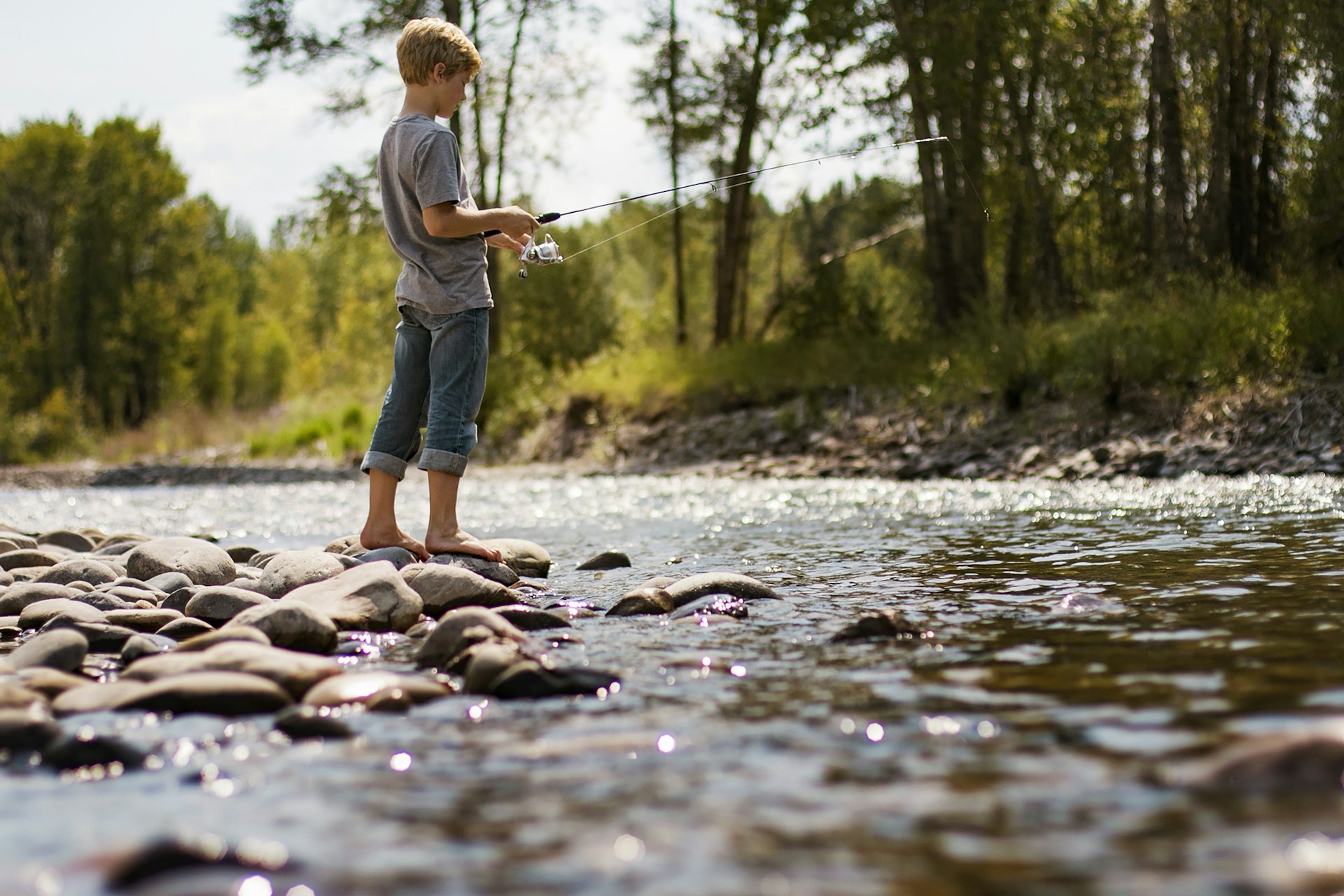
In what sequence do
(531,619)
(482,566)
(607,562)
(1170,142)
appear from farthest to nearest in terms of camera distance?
(1170,142) → (607,562) → (482,566) → (531,619)

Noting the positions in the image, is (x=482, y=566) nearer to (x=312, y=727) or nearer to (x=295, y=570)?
(x=295, y=570)

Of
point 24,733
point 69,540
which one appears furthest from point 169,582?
point 69,540

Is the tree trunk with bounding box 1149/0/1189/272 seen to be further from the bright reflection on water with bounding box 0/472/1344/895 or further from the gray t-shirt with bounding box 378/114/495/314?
the gray t-shirt with bounding box 378/114/495/314

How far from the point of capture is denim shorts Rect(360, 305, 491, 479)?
16.6ft

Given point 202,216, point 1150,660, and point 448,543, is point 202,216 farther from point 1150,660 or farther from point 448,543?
point 1150,660

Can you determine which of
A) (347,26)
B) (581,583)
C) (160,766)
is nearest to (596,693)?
(160,766)

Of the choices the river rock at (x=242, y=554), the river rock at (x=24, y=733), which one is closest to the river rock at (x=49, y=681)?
the river rock at (x=24, y=733)

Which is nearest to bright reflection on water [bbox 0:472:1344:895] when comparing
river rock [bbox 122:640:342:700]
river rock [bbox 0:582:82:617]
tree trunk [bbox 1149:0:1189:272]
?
river rock [bbox 122:640:342:700]

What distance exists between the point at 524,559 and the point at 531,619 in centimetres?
157

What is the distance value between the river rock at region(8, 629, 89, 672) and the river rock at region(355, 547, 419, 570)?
172cm

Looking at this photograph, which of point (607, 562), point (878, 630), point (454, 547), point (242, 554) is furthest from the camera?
point (242, 554)

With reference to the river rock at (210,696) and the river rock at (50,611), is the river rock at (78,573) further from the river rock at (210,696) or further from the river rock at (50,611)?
the river rock at (210,696)

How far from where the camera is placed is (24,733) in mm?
2418

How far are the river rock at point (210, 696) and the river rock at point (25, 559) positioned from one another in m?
3.46
